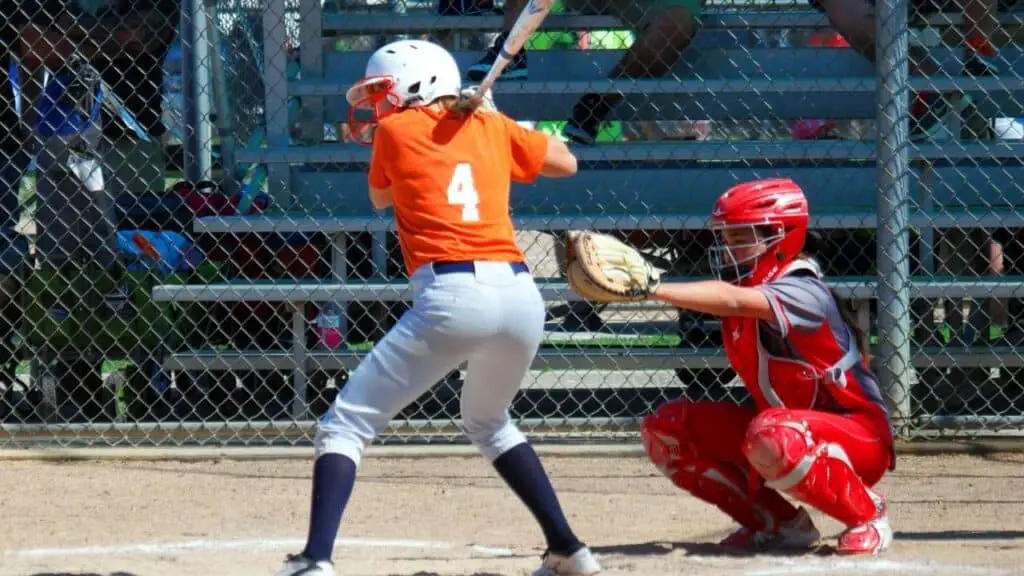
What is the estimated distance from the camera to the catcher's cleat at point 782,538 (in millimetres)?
4375

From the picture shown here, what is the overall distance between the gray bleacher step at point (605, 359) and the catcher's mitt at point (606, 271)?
111 inches

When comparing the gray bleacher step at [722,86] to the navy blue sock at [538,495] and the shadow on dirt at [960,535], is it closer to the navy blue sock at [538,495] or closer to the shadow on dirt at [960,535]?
the shadow on dirt at [960,535]

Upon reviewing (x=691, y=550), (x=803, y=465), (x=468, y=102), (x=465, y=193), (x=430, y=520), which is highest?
(x=468, y=102)

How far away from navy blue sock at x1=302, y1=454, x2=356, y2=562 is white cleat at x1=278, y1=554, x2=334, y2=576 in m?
0.01

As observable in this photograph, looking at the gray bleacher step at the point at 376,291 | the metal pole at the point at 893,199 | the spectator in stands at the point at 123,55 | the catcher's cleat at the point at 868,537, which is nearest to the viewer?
the catcher's cleat at the point at 868,537

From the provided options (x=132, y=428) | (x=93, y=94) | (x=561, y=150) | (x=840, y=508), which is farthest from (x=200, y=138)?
(x=840, y=508)

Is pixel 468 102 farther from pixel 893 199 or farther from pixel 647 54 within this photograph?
pixel 647 54

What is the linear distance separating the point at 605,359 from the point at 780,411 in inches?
97.2

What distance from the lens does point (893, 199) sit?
6.25 m

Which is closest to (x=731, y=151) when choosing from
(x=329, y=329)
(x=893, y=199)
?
(x=893, y=199)

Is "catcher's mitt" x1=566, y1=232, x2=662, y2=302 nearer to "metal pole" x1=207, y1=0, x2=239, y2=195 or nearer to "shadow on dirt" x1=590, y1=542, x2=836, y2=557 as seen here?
"shadow on dirt" x1=590, y1=542, x2=836, y2=557

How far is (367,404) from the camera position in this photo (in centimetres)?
380

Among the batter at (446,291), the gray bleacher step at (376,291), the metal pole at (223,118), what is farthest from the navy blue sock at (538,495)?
the metal pole at (223,118)

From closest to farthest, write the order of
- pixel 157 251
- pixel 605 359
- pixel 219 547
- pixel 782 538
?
pixel 782 538
pixel 219 547
pixel 605 359
pixel 157 251
